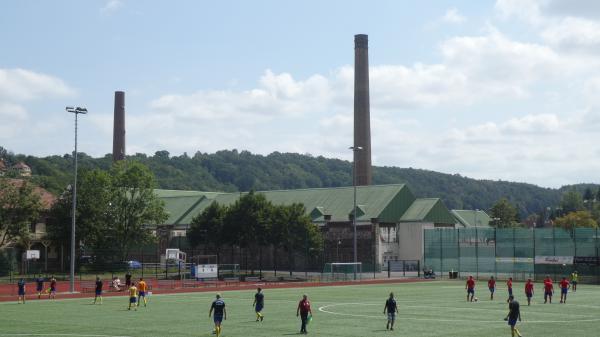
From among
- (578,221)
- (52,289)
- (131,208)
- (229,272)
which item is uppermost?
(131,208)

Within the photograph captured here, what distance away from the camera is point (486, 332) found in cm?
3250

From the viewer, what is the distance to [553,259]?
85500 millimetres

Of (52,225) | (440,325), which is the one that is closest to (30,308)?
(440,325)

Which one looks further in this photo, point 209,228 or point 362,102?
point 362,102

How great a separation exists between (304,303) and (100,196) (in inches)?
2988

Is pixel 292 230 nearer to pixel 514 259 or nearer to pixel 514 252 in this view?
pixel 514 252

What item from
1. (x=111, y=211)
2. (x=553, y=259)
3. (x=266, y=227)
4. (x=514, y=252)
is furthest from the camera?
(x=111, y=211)

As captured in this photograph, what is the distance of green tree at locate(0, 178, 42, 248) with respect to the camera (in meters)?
86.9

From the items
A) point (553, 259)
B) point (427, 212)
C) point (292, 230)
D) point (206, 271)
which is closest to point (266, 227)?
point (292, 230)

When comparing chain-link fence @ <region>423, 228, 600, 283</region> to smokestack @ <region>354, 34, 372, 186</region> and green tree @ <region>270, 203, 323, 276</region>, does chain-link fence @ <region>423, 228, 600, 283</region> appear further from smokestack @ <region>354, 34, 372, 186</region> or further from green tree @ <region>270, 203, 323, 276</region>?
smokestack @ <region>354, 34, 372, 186</region>

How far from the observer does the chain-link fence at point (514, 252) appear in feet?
274

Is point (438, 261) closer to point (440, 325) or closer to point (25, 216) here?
point (25, 216)

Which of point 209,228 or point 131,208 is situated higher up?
point 131,208

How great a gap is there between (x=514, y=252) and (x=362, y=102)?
3725 cm
